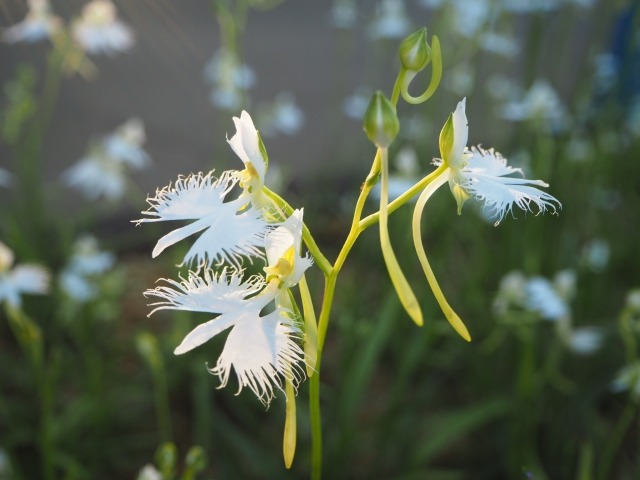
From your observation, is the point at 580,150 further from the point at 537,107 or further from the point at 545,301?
the point at 545,301

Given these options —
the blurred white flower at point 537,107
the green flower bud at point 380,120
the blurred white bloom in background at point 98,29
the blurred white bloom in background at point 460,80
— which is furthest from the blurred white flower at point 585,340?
the blurred white bloom in background at point 98,29

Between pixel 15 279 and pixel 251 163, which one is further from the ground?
pixel 251 163

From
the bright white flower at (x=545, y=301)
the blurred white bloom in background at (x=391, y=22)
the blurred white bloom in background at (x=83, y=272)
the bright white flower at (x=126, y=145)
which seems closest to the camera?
the bright white flower at (x=545, y=301)

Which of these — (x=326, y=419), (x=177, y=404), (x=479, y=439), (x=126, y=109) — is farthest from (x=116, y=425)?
(x=126, y=109)

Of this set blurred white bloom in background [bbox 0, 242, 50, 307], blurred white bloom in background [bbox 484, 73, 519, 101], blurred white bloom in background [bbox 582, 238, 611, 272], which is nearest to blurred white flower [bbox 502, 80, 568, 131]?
blurred white bloom in background [bbox 582, 238, 611, 272]

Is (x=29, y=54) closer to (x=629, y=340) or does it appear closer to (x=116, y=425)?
(x=116, y=425)

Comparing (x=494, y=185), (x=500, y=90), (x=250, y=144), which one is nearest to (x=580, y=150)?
(x=500, y=90)

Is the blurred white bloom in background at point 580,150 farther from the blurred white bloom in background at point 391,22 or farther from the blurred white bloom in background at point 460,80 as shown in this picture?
the blurred white bloom in background at point 391,22
